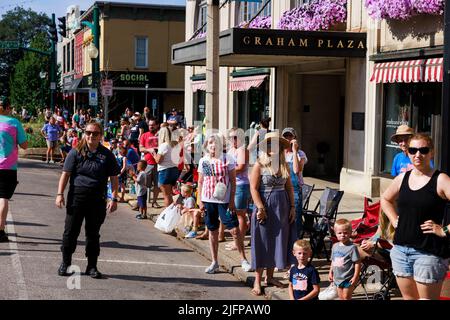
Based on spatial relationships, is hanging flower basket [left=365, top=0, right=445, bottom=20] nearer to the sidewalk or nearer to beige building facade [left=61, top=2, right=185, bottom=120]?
the sidewalk

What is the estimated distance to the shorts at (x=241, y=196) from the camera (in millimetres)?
9852

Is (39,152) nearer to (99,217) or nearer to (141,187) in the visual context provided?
(141,187)

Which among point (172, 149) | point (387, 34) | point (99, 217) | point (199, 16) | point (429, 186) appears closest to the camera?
point (429, 186)

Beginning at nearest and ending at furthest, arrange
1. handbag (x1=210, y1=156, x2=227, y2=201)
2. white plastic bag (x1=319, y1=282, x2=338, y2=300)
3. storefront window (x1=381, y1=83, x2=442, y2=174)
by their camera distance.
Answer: white plastic bag (x1=319, y1=282, x2=338, y2=300) → handbag (x1=210, y1=156, x2=227, y2=201) → storefront window (x1=381, y1=83, x2=442, y2=174)

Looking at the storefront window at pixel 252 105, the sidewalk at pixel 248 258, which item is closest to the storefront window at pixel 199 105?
the storefront window at pixel 252 105

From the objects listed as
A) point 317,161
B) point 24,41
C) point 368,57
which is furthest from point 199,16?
point 24,41

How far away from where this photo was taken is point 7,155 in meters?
9.59

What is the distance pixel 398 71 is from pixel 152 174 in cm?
542

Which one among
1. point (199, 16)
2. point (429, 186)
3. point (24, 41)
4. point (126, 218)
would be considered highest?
point (24, 41)

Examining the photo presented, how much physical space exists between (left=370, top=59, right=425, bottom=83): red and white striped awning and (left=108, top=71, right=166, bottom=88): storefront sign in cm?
3030

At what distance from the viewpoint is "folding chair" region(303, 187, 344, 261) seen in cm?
Answer: 943

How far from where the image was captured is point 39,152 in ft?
88.4

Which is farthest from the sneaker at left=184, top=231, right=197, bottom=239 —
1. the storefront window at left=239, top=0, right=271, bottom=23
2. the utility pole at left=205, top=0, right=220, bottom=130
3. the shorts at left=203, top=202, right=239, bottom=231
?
the storefront window at left=239, top=0, right=271, bottom=23

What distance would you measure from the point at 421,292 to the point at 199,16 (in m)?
24.6
